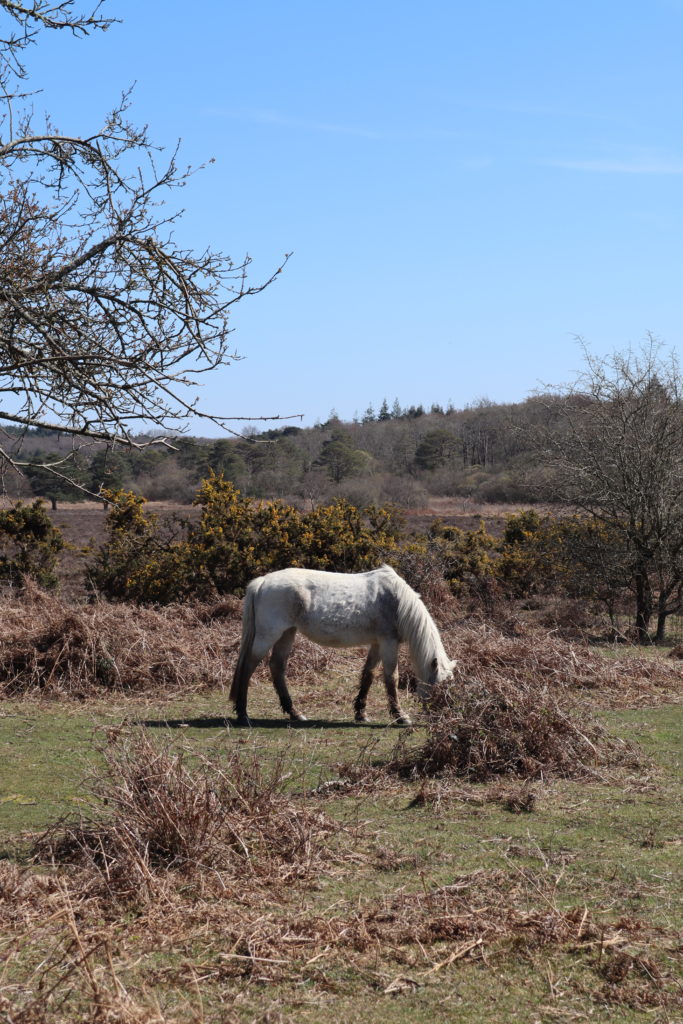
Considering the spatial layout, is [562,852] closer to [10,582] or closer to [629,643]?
[629,643]

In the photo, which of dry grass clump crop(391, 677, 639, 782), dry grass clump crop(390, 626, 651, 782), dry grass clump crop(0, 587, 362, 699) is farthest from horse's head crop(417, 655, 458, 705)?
dry grass clump crop(0, 587, 362, 699)

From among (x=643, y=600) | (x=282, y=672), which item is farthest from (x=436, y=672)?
(x=643, y=600)

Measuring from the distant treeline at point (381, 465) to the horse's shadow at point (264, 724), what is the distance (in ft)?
32.1

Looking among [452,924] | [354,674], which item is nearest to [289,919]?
[452,924]

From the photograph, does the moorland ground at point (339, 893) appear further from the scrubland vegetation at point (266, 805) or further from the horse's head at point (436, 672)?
the horse's head at point (436, 672)

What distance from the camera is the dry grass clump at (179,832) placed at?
18.7 feet

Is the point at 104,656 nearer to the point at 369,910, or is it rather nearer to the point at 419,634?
the point at 419,634

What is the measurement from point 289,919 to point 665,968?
1.88 meters

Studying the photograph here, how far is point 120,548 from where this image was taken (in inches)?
738

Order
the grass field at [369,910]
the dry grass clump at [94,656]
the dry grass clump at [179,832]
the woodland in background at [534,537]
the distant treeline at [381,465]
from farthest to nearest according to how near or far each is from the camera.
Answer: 1. the distant treeline at [381,465]
2. the woodland in background at [534,537]
3. the dry grass clump at [94,656]
4. the dry grass clump at [179,832]
5. the grass field at [369,910]

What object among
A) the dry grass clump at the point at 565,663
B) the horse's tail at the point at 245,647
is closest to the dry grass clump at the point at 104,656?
the horse's tail at the point at 245,647

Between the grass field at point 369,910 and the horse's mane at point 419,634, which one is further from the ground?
the horse's mane at point 419,634

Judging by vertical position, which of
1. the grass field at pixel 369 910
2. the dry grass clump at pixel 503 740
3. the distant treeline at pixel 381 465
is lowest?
the grass field at pixel 369 910

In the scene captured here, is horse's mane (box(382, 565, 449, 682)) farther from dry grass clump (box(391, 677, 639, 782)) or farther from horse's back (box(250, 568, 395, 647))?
dry grass clump (box(391, 677, 639, 782))
